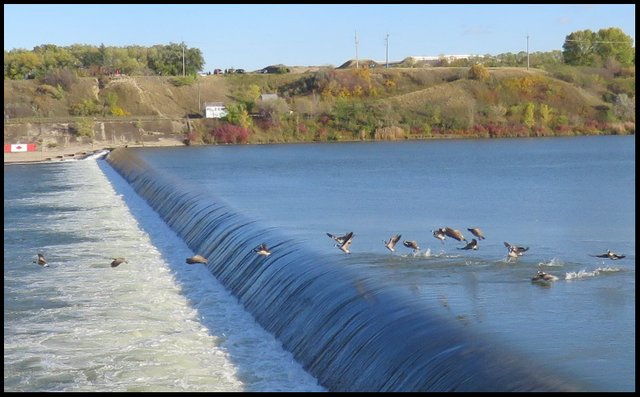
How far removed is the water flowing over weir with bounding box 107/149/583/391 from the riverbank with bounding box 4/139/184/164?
3868 centimetres

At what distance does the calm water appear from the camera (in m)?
12.0

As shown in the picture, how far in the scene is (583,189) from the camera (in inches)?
1104

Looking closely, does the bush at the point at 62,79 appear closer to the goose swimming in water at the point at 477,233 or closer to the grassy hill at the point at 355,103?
the grassy hill at the point at 355,103

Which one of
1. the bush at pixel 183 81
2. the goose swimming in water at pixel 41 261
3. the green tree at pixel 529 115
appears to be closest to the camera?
the goose swimming in water at pixel 41 261

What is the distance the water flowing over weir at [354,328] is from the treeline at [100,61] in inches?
2730

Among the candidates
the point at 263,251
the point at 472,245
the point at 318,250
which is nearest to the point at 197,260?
the point at 263,251

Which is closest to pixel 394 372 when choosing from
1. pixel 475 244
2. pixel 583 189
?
pixel 475 244

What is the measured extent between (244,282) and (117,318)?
2.04 m

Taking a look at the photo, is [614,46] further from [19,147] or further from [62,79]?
[19,147]

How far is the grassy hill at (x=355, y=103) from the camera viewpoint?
68.9m

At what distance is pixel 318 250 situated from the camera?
16844mm

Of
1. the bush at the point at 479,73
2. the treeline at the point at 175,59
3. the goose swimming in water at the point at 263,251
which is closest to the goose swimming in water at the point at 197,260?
the goose swimming in water at the point at 263,251

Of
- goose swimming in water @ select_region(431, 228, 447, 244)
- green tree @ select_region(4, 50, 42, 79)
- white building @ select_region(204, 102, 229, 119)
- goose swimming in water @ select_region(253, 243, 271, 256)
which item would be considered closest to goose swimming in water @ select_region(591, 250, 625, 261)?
goose swimming in water @ select_region(431, 228, 447, 244)

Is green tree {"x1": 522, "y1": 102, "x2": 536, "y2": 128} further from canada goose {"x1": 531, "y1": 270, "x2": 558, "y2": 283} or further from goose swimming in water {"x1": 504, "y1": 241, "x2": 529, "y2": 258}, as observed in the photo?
canada goose {"x1": 531, "y1": 270, "x2": 558, "y2": 283}
